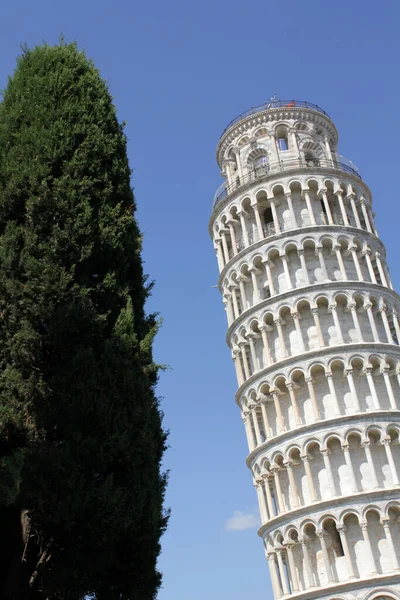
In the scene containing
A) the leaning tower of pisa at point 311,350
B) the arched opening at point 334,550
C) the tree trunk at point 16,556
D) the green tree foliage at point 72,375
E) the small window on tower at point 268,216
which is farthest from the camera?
the small window on tower at point 268,216

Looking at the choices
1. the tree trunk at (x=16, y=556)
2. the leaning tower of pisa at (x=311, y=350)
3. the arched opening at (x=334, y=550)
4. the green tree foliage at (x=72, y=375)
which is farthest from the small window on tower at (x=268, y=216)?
the tree trunk at (x=16, y=556)

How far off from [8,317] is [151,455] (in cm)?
389

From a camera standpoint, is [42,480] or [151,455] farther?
[151,455]

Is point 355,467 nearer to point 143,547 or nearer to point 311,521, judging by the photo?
point 311,521

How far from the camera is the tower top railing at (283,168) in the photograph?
38.4 m

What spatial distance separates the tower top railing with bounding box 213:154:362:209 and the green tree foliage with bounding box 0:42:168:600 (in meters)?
23.2

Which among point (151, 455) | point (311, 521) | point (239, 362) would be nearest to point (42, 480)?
point (151, 455)

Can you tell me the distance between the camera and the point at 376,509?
29625 millimetres

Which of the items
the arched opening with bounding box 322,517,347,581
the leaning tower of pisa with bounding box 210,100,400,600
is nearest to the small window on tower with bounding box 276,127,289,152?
the leaning tower of pisa with bounding box 210,100,400,600

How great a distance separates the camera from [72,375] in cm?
1316

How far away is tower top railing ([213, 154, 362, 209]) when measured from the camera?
3844 cm

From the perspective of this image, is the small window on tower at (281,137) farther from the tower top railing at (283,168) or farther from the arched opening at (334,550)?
the arched opening at (334,550)

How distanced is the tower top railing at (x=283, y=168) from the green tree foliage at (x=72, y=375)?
23.2 meters

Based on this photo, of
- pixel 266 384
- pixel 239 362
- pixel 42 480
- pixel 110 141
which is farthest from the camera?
pixel 239 362
